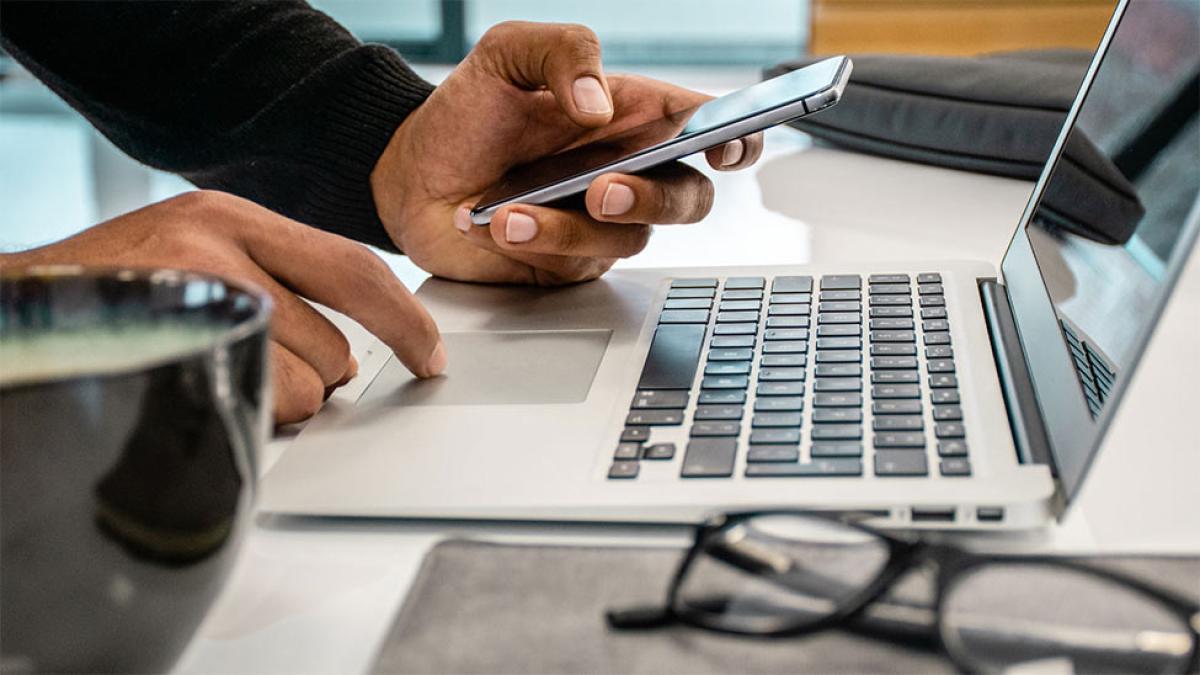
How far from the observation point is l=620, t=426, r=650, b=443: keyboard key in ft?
1.41

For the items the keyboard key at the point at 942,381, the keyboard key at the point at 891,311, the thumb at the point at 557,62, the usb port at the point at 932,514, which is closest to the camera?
the usb port at the point at 932,514

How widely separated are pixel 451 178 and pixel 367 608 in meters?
0.48

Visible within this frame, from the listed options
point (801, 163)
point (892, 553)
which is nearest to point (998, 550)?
point (892, 553)

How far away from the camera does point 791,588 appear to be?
31cm

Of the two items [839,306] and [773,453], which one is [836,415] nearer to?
[773,453]

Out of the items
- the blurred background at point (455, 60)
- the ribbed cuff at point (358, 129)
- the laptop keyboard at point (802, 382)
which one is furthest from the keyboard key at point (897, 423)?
the blurred background at point (455, 60)

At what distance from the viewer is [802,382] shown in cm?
48

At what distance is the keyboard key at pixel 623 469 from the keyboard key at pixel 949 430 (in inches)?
4.3

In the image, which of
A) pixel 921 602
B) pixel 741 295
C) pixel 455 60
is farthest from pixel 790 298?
pixel 455 60

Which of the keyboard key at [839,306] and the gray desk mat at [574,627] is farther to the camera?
the keyboard key at [839,306]

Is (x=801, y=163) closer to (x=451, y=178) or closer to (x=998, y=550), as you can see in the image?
(x=451, y=178)

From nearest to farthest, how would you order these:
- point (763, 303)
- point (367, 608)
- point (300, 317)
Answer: point (367, 608), point (300, 317), point (763, 303)

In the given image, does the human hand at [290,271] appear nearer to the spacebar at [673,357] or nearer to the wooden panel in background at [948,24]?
the spacebar at [673,357]

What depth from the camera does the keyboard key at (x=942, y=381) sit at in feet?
1.56
